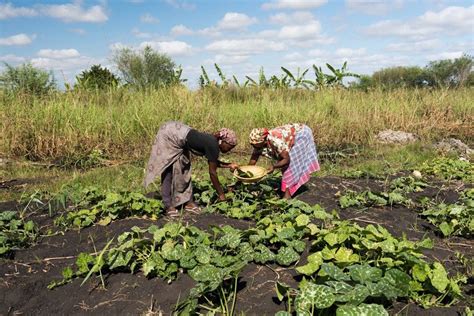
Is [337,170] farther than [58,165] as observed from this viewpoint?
No

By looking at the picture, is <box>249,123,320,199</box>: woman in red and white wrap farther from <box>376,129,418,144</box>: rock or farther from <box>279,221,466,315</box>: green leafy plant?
<box>376,129,418,144</box>: rock

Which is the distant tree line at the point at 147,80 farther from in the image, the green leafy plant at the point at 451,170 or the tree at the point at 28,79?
the green leafy plant at the point at 451,170

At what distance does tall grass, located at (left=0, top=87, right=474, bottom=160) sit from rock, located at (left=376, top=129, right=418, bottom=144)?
21cm

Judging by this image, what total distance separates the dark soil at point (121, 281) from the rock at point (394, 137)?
18.2 ft

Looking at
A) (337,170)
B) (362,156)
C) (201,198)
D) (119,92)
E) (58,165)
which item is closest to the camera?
(201,198)

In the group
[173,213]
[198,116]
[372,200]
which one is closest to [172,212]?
[173,213]

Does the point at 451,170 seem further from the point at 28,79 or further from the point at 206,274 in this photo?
the point at 28,79

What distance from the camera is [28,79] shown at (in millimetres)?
10758

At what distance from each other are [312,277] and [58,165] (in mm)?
5896

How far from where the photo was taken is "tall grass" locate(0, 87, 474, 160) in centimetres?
754

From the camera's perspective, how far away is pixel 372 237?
2723mm

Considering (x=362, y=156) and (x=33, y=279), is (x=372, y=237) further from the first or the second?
(x=362, y=156)

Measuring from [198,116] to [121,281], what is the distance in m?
6.04

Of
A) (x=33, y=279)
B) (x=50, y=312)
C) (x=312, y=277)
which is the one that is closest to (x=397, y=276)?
(x=312, y=277)
